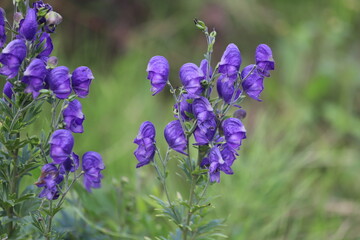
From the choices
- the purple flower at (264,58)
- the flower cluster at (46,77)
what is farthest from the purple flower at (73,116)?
the purple flower at (264,58)

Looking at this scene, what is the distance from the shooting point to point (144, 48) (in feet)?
10.6

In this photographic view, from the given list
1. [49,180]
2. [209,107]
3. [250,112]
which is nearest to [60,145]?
[49,180]

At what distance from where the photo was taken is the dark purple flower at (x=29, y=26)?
0.94 metres

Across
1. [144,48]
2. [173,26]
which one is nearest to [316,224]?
[144,48]

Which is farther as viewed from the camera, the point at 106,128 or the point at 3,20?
the point at 106,128

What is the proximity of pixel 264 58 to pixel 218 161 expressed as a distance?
233 mm

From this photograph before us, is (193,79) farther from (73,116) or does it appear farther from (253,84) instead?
(73,116)

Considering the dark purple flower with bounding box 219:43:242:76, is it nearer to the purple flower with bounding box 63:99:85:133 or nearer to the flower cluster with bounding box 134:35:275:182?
the flower cluster with bounding box 134:35:275:182

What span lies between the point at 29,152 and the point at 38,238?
0.66 ft

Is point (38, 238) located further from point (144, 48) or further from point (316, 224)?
point (144, 48)

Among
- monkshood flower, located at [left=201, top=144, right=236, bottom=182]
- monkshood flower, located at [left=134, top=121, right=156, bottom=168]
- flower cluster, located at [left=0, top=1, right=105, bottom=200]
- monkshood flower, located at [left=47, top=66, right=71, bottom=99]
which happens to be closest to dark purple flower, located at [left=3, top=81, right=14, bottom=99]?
flower cluster, located at [left=0, top=1, right=105, bottom=200]

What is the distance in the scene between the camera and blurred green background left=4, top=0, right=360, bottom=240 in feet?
5.61

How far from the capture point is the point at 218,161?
97 centimetres

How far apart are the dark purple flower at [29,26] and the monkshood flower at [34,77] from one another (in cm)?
5
